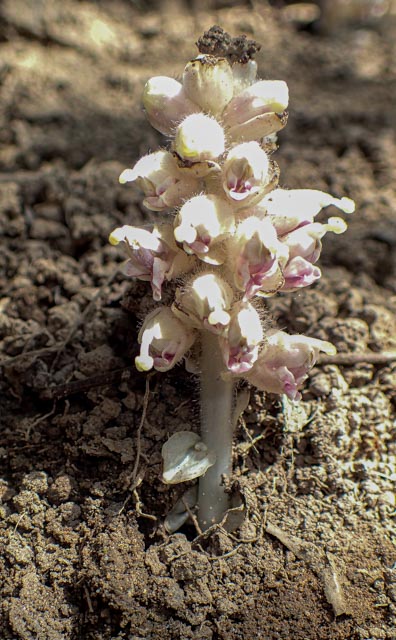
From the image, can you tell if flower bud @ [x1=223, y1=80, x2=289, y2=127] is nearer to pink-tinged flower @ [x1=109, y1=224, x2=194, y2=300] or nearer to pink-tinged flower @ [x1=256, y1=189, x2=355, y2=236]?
pink-tinged flower @ [x1=256, y1=189, x2=355, y2=236]

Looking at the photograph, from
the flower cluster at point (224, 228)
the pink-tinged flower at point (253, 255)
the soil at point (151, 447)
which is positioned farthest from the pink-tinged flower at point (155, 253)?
the soil at point (151, 447)

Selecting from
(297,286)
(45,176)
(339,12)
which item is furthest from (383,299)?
(339,12)

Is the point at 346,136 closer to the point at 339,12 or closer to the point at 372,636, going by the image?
the point at 339,12

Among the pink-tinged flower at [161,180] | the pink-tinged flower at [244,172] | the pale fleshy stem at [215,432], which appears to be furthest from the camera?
the pale fleshy stem at [215,432]

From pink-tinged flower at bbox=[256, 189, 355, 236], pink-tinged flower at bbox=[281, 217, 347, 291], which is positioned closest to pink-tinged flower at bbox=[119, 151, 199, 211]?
pink-tinged flower at bbox=[256, 189, 355, 236]

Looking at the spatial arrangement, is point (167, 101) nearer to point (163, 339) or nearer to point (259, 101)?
point (259, 101)

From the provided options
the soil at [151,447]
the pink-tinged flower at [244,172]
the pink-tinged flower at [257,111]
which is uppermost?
the pink-tinged flower at [257,111]

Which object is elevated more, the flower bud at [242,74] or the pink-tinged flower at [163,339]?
the flower bud at [242,74]

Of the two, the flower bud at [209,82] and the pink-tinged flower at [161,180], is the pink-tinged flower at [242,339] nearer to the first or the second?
the pink-tinged flower at [161,180]
